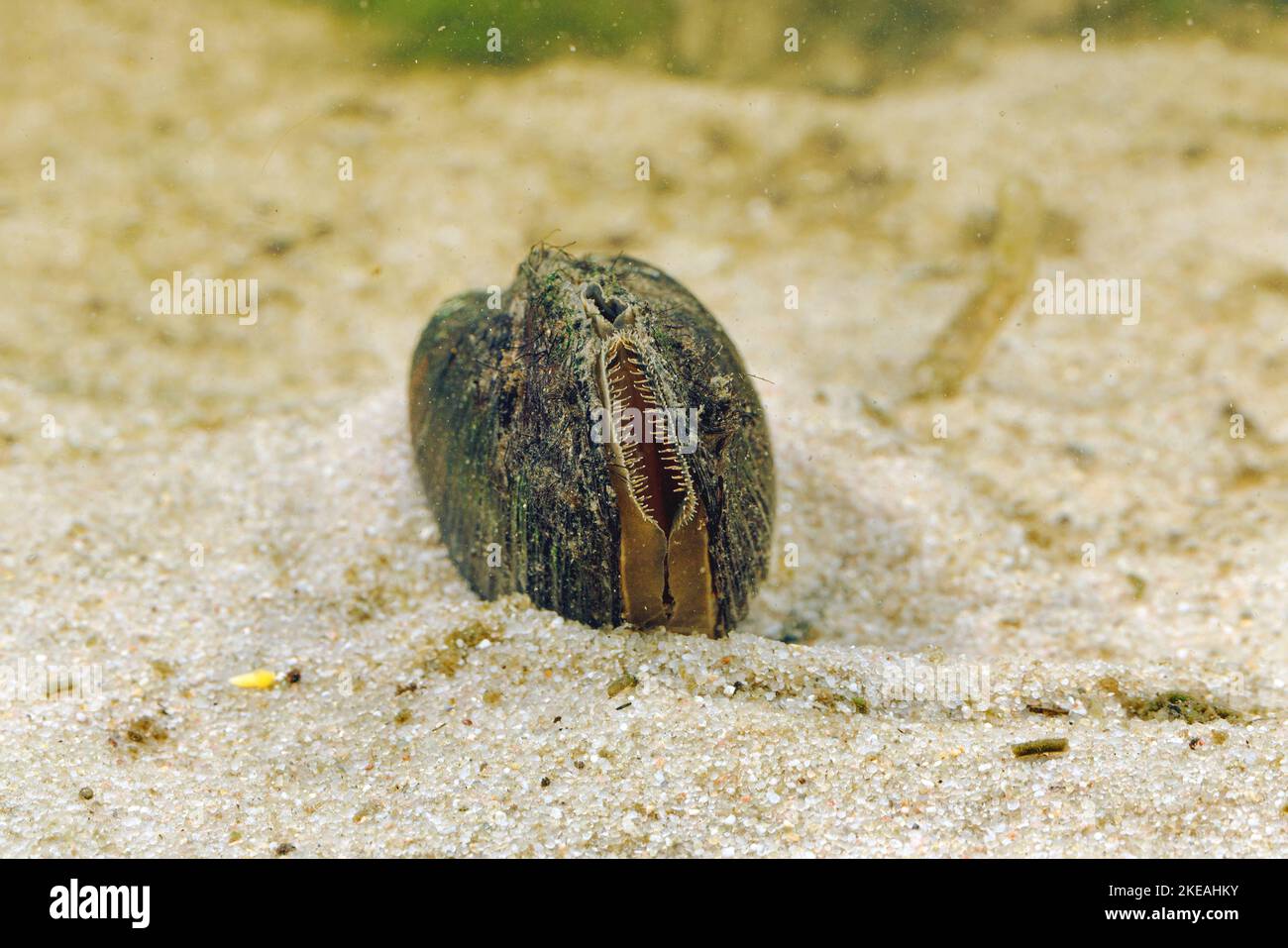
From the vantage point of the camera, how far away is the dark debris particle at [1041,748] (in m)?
2.53

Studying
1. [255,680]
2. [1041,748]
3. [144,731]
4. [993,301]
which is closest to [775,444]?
[993,301]

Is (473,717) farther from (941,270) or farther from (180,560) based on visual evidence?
(941,270)

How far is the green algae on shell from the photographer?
8.64 ft

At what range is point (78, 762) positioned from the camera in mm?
2639

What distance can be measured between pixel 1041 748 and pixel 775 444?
2.22 metres

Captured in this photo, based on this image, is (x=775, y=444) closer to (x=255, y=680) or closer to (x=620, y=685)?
(x=620, y=685)

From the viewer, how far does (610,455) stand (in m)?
2.63

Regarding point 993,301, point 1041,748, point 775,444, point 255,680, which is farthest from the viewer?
point 993,301

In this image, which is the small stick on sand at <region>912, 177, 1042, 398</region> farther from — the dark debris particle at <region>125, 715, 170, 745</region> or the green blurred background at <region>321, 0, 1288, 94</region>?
the dark debris particle at <region>125, 715, 170, 745</region>

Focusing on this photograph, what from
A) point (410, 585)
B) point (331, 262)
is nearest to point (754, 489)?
point (410, 585)

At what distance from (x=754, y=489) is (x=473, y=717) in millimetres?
A: 1113

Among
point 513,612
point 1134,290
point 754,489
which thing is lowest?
point 513,612

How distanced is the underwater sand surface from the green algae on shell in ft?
0.59

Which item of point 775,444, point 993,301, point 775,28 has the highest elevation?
point 775,28
